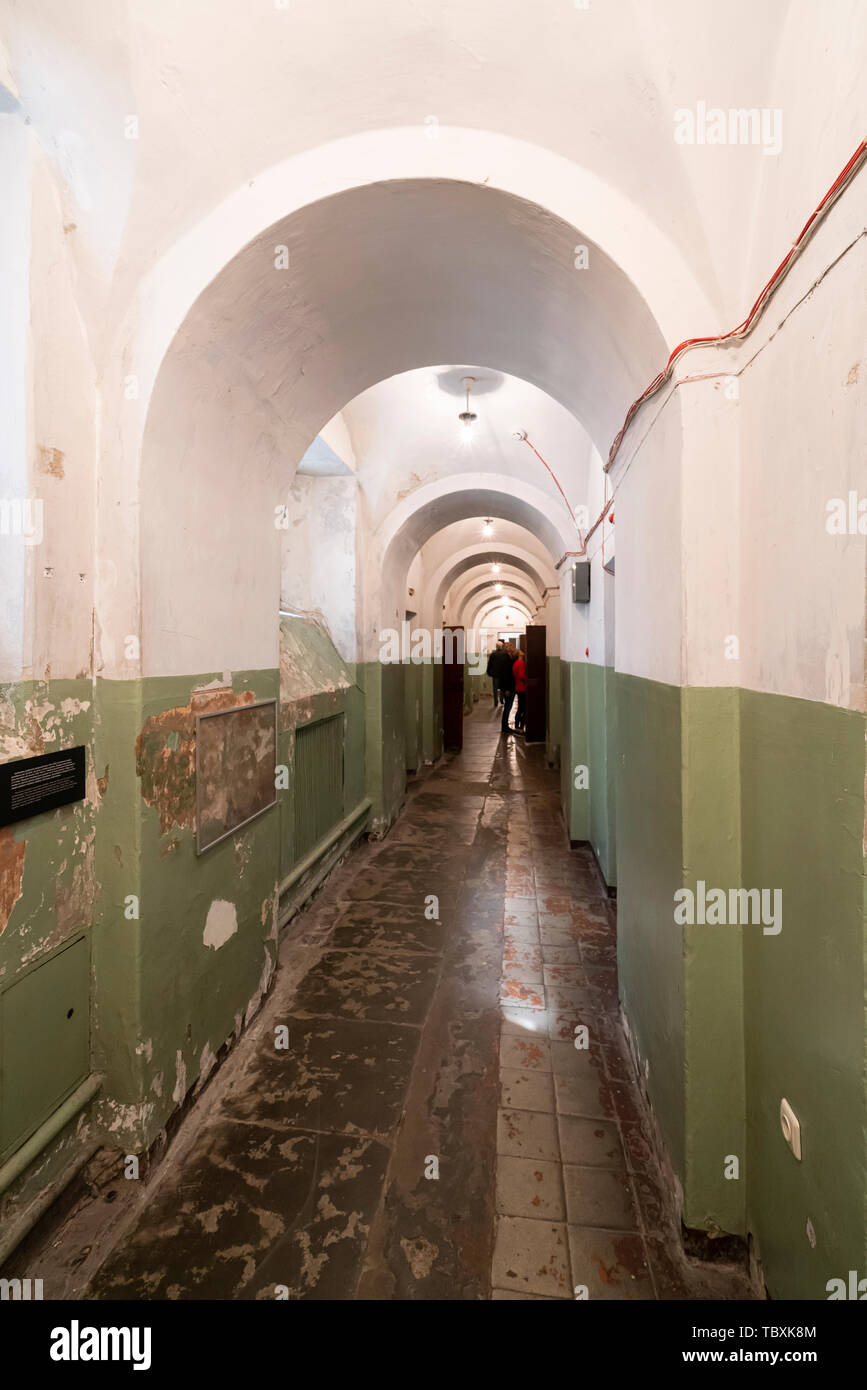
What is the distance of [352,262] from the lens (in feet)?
8.15

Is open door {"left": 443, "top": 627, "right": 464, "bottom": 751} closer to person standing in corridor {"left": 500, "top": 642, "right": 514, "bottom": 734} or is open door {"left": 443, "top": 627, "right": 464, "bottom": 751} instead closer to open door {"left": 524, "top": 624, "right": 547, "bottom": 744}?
open door {"left": 524, "top": 624, "right": 547, "bottom": 744}

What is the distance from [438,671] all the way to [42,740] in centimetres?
932

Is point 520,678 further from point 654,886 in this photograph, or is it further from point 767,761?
point 767,761

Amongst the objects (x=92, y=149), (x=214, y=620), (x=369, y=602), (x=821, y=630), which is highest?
(x=92, y=149)

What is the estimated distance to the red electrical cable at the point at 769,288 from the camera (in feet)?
3.87

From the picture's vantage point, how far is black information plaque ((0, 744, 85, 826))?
5.70 feet

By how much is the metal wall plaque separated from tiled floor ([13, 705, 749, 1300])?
108 cm

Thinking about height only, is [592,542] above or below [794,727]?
above

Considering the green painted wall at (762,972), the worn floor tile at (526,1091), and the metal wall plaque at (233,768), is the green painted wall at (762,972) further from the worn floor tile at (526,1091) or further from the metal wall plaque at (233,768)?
the metal wall plaque at (233,768)

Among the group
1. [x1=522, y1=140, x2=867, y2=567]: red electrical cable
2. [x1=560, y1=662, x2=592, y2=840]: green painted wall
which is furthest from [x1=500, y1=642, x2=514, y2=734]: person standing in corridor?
[x1=522, y1=140, x2=867, y2=567]: red electrical cable

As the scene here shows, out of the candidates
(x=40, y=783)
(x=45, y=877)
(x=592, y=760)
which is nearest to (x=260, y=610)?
(x=40, y=783)

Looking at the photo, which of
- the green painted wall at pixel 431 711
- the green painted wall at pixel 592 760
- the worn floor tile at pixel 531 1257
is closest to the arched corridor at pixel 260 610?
the worn floor tile at pixel 531 1257

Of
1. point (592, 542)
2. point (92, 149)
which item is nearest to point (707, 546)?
point (92, 149)

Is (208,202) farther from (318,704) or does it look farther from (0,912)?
(318,704)
